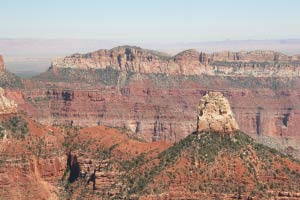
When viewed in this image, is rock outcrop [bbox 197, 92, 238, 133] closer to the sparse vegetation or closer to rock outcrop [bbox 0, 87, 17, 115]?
the sparse vegetation

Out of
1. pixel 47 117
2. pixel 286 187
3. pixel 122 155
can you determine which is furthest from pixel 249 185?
pixel 47 117

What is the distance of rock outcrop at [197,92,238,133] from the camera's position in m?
91.9

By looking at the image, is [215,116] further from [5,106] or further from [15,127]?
[5,106]

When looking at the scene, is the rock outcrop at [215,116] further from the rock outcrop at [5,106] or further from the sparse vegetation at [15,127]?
the rock outcrop at [5,106]

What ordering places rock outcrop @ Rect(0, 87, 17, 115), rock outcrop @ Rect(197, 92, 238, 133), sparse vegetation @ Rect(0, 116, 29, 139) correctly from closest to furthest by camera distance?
rock outcrop @ Rect(197, 92, 238, 133) → sparse vegetation @ Rect(0, 116, 29, 139) → rock outcrop @ Rect(0, 87, 17, 115)

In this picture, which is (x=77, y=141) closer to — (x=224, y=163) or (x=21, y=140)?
(x=21, y=140)

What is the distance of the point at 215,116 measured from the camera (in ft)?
301

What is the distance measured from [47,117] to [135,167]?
98.8m

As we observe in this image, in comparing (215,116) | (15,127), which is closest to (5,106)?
(15,127)

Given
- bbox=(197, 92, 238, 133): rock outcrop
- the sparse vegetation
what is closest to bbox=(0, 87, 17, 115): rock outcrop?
the sparse vegetation

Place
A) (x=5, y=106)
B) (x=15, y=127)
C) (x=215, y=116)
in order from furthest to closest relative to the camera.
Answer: (x=5, y=106)
(x=15, y=127)
(x=215, y=116)

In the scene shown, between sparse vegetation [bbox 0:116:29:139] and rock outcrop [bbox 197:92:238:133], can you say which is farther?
sparse vegetation [bbox 0:116:29:139]

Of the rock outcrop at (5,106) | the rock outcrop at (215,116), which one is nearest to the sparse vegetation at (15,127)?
the rock outcrop at (5,106)

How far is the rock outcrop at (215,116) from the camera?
91.9 meters
